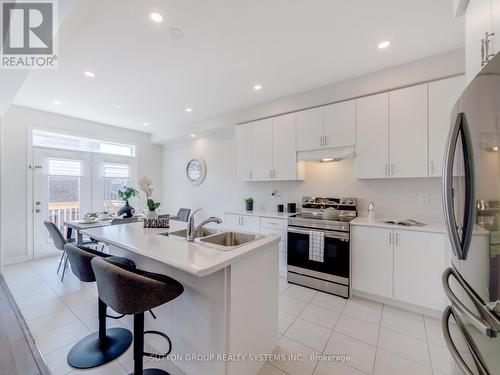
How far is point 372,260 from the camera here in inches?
101

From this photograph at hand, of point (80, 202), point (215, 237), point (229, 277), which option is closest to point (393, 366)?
point (229, 277)

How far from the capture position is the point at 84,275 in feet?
5.45

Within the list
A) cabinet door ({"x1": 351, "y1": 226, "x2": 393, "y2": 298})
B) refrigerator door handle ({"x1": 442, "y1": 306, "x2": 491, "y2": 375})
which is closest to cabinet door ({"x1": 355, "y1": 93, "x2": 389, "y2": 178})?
cabinet door ({"x1": 351, "y1": 226, "x2": 393, "y2": 298})

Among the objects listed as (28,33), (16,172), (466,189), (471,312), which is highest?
(28,33)

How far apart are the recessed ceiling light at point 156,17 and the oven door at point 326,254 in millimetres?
2766

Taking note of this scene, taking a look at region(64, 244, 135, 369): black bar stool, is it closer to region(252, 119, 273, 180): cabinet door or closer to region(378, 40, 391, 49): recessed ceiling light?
region(252, 119, 273, 180): cabinet door

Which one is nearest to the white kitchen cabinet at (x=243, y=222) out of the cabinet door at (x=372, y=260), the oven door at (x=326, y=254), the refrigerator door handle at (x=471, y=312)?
the oven door at (x=326, y=254)

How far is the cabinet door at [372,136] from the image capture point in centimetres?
269

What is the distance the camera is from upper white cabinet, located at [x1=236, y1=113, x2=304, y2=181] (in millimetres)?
3451

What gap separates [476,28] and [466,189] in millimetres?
995

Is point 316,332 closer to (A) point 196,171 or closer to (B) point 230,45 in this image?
(B) point 230,45

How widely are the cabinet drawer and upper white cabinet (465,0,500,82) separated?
2.44 m

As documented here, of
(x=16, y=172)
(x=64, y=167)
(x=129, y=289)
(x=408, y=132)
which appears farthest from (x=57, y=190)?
(x=408, y=132)

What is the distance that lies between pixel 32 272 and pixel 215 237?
3.60 m
